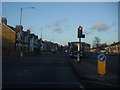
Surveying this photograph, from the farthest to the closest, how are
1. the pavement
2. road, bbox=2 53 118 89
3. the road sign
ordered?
the road sign → the pavement → road, bbox=2 53 118 89

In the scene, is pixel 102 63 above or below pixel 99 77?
above

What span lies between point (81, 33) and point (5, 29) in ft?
129

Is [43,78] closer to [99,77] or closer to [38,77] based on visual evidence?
[38,77]

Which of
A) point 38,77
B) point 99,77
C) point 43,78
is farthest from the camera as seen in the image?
point 38,77

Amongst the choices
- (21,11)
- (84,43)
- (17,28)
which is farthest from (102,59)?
(17,28)

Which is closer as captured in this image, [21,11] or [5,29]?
[21,11]

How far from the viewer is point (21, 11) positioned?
3189cm

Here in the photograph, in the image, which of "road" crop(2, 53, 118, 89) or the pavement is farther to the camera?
the pavement

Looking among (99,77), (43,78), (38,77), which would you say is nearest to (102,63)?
(99,77)

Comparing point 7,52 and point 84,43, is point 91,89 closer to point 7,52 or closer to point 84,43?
point 84,43

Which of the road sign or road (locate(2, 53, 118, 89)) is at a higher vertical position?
the road sign

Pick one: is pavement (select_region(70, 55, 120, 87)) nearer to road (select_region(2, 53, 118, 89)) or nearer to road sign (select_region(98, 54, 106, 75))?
road sign (select_region(98, 54, 106, 75))

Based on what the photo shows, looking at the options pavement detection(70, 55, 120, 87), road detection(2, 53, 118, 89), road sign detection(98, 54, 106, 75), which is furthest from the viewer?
road sign detection(98, 54, 106, 75)

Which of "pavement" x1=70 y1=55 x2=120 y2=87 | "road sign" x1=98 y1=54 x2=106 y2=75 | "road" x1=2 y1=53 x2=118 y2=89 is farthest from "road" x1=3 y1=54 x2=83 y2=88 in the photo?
"road sign" x1=98 y1=54 x2=106 y2=75
